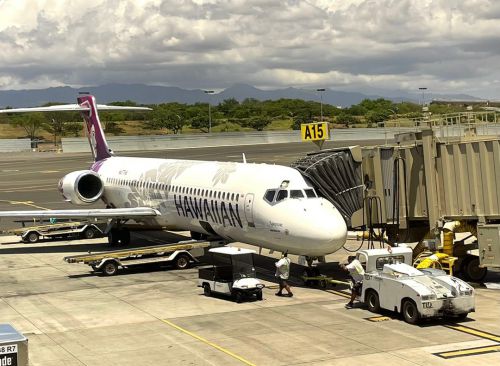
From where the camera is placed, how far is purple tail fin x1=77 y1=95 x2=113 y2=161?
43844mm

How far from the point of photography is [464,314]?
19609 mm

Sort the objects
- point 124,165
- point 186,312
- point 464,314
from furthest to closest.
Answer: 1. point 124,165
2. point 186,312
3. point 464,314

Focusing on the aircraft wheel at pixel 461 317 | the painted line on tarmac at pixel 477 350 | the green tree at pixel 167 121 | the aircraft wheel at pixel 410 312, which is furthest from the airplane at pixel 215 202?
the green tree at pixel 167 121

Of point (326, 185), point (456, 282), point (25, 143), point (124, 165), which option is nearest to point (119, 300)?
point (326, 185)

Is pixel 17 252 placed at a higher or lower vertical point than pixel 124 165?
lower

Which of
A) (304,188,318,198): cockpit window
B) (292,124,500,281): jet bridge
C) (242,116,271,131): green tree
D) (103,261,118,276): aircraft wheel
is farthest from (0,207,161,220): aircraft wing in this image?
(242,116,271,131): green tree

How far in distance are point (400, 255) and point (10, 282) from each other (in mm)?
15012

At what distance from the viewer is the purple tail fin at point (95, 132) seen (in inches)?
1726

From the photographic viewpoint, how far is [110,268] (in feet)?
93.0

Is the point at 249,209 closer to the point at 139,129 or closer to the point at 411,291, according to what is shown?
the point at 411,291

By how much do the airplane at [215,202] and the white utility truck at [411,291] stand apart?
2078 mm

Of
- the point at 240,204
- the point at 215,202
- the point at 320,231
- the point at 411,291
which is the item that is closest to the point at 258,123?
the point at 215,202

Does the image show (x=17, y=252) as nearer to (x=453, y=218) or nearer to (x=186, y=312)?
(x=186, y=312)

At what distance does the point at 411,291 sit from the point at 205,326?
5703mm
